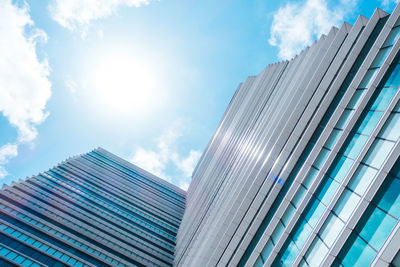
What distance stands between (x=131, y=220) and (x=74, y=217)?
41.0 feet

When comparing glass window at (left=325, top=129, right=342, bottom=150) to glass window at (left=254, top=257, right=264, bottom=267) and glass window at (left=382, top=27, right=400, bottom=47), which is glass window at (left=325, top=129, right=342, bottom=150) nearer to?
glass window at (left=382, top=27, right=400, bottom=47)

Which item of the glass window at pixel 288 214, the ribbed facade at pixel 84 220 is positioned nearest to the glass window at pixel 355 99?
the glass window at pixel 288 214

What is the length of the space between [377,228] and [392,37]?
1242 centimetres

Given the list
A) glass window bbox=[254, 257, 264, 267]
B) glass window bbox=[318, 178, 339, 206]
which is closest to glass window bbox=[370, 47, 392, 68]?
glass window bbox=[318, 178, 339, 206]

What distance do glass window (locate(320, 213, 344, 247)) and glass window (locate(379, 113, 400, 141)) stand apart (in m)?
5.08

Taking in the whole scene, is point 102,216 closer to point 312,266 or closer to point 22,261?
point 22,261

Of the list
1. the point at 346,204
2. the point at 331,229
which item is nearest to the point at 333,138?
the point at 346,204

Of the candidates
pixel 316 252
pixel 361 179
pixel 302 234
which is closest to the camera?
pixel 361 179

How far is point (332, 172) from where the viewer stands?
15188 mm

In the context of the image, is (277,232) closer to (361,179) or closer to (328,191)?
(328,191)

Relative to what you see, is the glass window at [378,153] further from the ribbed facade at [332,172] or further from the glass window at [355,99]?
the glass window at [355,99]

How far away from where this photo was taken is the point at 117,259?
40.2 metres

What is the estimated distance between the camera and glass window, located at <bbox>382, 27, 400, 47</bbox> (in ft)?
49.4

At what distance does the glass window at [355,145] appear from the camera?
1385 cm
